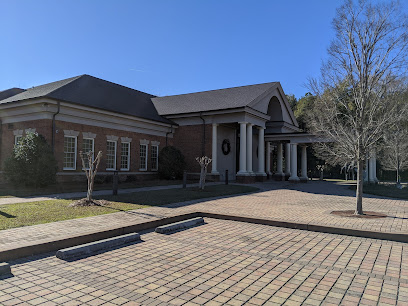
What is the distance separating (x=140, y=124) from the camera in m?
24.4

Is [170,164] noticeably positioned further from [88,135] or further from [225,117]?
[88,135]

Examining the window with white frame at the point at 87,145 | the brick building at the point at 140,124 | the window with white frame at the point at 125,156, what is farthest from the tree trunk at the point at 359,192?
the window with white frame at the point at 125,156

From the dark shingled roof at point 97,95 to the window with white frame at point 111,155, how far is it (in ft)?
7.89

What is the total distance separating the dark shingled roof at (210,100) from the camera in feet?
87.3

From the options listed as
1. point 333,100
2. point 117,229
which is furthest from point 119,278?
point 333,100

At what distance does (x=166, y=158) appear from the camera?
80.6 ft

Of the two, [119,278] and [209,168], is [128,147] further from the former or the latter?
[119,278]

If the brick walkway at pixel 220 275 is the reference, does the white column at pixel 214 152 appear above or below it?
above

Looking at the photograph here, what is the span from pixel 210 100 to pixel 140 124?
751 cm

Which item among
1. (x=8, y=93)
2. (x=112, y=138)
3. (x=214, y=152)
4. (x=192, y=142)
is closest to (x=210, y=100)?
(x=192, y=142)

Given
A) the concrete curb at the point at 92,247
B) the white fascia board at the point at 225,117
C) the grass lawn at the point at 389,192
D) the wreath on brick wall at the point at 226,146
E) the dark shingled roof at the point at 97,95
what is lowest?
the grass lawn at the point at 389,192

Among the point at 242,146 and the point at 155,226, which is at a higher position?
the point at 242,146

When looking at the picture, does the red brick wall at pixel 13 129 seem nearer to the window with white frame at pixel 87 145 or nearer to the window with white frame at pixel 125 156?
the window with white frame at pixel 87 145

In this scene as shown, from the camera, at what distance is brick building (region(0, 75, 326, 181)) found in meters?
19.1
